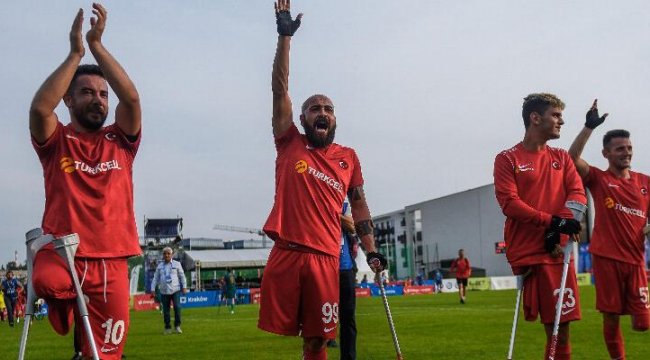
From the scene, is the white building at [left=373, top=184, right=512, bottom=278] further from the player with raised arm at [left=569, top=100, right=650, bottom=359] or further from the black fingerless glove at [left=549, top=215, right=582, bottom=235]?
the black fingerless glove at [left=549, top=215, right=582, bottom=235]

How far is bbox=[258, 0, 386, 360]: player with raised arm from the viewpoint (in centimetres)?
626

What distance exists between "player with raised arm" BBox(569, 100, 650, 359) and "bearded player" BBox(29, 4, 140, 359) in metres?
5.14

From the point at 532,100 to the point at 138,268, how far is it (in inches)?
2309

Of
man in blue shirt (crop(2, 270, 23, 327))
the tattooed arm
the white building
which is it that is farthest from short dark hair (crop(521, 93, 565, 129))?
the white building

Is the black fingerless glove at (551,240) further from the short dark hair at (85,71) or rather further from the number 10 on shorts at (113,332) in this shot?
the short dark hair at (85,71)

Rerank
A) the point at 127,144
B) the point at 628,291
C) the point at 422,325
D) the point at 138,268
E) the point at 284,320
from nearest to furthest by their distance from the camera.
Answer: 1. the point at 127,144
2. the point at 284,320
3. the point at 628,291
4. the point at 422,325
5. the point at 138,268

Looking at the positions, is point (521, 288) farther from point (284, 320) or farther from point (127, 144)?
point (127, 144)

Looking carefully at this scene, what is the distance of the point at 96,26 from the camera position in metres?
5.10

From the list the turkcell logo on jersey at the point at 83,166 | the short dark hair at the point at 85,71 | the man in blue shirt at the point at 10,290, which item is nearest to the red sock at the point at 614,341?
the turkcell logo on jersey at the point at 83,166

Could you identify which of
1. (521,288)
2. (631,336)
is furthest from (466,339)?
(521,288)

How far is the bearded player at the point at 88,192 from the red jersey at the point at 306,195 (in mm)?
1463

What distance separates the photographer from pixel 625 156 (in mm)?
8836

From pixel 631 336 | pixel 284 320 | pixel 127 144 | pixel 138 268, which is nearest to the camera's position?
pixel 127 144

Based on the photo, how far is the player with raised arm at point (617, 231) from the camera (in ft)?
27.3
